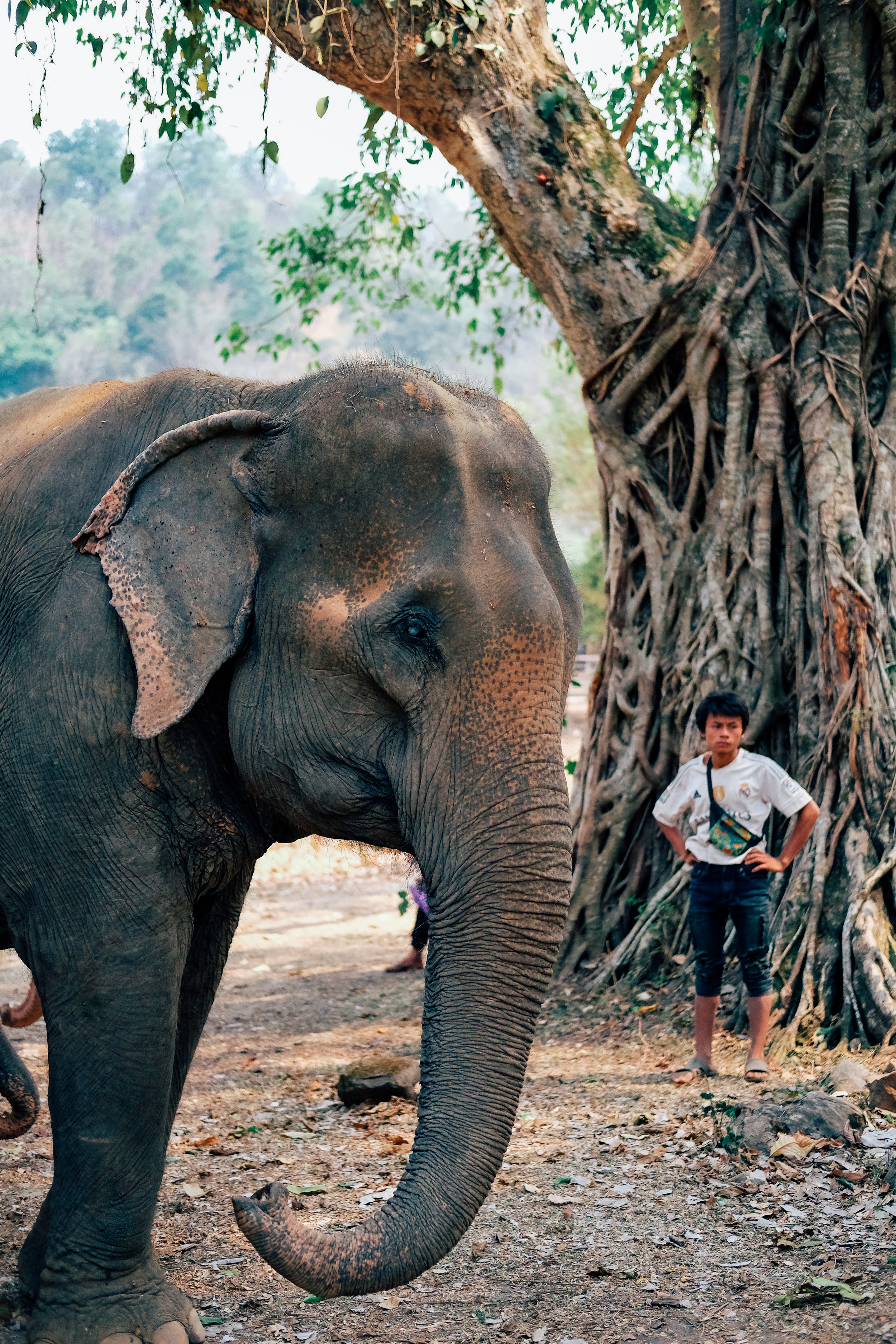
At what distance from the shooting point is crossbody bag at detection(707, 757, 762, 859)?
17.7ft

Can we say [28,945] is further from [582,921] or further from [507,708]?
[582,921]

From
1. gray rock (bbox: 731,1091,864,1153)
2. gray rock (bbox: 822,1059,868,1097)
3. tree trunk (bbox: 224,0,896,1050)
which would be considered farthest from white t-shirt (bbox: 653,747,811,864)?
gray rock (bbox: 731,1091,864,1153)

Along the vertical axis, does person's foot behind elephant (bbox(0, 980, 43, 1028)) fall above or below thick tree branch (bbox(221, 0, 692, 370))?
below

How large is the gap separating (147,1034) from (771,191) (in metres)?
5.59

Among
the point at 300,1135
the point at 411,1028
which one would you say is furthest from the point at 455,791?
the point at 411,1028

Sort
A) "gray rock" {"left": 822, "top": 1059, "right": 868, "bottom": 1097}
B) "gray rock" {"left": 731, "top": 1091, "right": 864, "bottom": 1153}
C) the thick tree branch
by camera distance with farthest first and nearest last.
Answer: the thick tree branch, "gray rock" {"left": 822, "top": 1059, "right": 868, "bottom": 1097}, "gray rock" {"left": 731, "top": 1091, "right": 864, "bottom": 1153}

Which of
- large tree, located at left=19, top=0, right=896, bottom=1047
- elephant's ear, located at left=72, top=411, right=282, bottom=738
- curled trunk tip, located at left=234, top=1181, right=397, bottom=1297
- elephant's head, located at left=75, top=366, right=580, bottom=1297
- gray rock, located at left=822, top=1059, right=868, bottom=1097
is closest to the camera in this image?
curled trunk tip, located at left=234, top=1181, right=397, bottom=1297

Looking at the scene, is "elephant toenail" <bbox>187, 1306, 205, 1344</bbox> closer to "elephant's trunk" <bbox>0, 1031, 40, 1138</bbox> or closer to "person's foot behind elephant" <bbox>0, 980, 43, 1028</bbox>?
"elephant's trunk" <bbox>0, 1031, 40, 1138</bbox>

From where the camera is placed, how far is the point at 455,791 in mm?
2568

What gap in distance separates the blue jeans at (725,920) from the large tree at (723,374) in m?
0.38

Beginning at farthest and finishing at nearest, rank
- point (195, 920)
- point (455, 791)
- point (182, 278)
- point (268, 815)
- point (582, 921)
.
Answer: point (182, 278) < point (582, 921) < point (195, 920) < point (268, 815) < point (455, 791)

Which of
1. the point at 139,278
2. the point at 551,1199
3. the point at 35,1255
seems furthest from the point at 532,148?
the point at 139,278

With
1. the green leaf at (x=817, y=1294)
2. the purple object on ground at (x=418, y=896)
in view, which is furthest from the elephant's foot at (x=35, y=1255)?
the purple object on ground at (x=418, y=896)

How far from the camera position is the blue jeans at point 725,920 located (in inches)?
211
